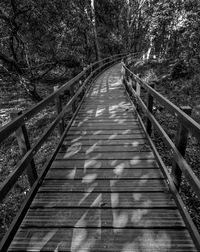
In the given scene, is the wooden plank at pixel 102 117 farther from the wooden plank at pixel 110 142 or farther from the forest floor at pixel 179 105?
the wooden plank at pixel 110 142

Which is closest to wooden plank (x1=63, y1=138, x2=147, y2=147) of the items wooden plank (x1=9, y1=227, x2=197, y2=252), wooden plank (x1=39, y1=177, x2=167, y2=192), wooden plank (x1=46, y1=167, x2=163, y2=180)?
wooden plank (x1=46, y1=167, x2=163, y2=180)

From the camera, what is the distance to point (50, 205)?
254 centimetres

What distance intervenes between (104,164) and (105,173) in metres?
0.27

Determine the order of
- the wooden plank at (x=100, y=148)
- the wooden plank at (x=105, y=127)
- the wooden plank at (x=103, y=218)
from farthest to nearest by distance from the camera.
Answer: the wooden plank at (x=105, y=127) → the wooden plank at (x=100, y=148) → the wooden plank at (x=103, y=218)

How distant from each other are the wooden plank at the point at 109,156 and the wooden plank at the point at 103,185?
0.66 m

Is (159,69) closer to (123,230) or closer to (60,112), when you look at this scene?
(60,112)

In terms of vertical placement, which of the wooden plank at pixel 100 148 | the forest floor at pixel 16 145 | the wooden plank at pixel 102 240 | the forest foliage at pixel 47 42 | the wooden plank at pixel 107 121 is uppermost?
the forest foliage at pixel 47 42

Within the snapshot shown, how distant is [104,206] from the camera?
2.51m

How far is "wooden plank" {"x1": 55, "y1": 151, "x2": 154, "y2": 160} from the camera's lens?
3596 mm

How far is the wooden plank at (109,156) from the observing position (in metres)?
3.60

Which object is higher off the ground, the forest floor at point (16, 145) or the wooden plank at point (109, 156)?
the wooden plank at point (109, 156)

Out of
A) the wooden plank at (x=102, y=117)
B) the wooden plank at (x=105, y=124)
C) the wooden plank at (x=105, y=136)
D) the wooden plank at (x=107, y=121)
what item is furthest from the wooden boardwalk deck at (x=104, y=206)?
the wooden plank at (x=102, y=117)

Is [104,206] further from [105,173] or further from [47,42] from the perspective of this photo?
[47,42]

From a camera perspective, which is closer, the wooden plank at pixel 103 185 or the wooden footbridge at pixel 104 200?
the wooden footbridge at pixel 104 200
